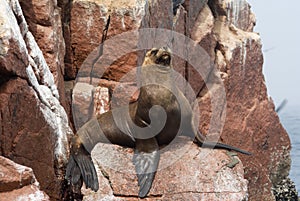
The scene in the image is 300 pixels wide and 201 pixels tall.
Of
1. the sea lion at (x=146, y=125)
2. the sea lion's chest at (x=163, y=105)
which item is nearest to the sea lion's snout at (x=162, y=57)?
the sea lion at (x=146, y=125)

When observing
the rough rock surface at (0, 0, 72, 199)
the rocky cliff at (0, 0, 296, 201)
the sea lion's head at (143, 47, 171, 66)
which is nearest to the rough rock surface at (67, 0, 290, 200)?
the rocky cliff at (0, 0, 296, 201)

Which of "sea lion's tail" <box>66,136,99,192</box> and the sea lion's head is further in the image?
the sea lion's head

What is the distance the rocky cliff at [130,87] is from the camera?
5211 millimetres

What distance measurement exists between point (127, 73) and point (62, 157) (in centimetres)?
187

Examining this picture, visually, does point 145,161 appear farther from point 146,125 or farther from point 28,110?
point 28,110

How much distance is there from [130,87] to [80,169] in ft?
7.01

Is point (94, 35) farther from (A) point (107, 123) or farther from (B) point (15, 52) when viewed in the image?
(B) point (15, 52)


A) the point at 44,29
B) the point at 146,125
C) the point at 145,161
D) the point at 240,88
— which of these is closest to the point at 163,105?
the point at 146,125

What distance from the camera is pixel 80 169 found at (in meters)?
5.50

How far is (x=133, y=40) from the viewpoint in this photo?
289 inches

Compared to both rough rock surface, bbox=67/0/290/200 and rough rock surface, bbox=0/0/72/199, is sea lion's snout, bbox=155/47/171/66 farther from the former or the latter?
rough rock surface, bbox=67/0/290/200

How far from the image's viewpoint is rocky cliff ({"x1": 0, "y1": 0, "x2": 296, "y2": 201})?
17.1ft

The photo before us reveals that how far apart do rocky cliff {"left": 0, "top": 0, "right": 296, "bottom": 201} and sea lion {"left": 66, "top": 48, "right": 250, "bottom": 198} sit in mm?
124

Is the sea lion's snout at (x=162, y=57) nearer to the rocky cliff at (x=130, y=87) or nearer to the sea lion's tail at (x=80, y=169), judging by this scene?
the rocky cliff at (x=130, y=87)
